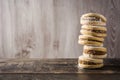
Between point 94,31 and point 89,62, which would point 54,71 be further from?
point 94,31

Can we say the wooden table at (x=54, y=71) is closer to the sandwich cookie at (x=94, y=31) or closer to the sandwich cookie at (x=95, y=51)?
the sandwich cookie at (x=95, y=51)

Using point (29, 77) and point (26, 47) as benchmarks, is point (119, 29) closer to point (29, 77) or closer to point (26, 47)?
point (26, 47)

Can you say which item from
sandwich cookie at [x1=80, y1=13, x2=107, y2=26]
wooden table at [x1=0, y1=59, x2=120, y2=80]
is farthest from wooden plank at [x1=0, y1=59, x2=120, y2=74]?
sandwich cookie at [x1=80, y1=13, x2=107, y2=26]

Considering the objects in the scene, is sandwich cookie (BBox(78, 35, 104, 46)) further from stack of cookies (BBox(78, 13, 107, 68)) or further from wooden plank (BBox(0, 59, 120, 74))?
wooden plank (BBox(0, 59, 120, 74))

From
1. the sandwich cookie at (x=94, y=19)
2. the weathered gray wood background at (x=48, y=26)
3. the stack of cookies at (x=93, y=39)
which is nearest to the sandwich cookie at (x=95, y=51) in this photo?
the stack of cookies at (x=93, y=39)

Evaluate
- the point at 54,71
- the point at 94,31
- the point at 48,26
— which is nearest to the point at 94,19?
the point at 94,31
